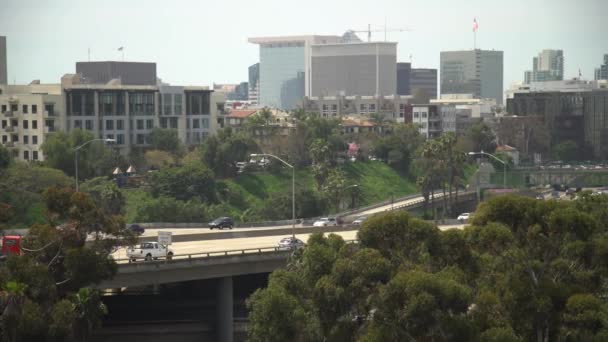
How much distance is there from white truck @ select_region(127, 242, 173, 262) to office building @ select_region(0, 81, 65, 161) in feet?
305

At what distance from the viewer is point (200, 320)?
311 feet

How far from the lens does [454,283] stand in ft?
222

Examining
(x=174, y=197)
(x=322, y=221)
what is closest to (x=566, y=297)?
(x=322, y=221)

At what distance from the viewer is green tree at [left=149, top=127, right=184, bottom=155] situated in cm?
19338

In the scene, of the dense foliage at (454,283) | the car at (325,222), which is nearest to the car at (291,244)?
the dense foliage at (454,283)

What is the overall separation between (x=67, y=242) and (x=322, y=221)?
68805mm

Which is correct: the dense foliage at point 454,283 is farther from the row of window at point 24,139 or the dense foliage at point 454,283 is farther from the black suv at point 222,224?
the row of window at point 24,139

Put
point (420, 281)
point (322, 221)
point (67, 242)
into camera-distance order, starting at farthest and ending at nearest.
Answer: point (322, 221) < point (67, 242) < point (420, 281)

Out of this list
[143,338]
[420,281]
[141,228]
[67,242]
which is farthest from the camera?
[141,228]

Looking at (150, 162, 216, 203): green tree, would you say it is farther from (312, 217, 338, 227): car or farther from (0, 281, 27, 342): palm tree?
(0, 281, 27, 342): palm tree

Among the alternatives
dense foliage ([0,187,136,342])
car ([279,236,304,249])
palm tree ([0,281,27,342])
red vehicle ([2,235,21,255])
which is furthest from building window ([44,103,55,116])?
palm tree ([0,281,27,342])

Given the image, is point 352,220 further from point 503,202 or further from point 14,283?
point 14,283

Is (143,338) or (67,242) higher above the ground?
(67,242)

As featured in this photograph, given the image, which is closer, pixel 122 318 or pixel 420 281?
pixel 420 281
